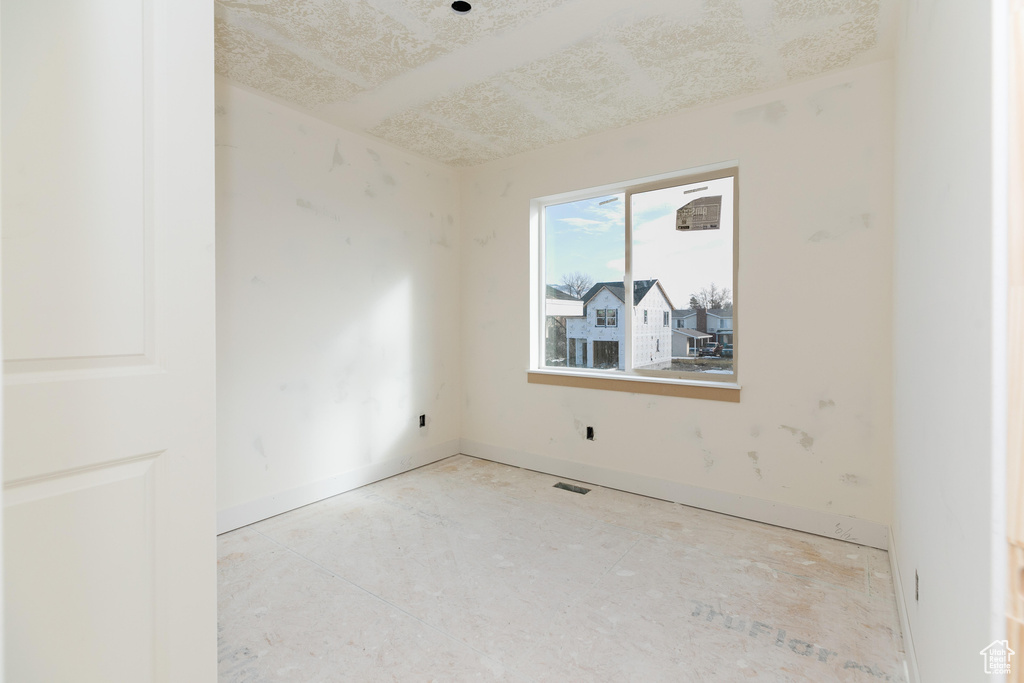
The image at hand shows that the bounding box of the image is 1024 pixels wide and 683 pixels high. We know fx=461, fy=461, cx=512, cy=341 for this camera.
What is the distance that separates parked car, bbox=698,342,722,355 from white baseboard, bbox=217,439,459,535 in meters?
2.21

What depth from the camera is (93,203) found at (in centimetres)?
94

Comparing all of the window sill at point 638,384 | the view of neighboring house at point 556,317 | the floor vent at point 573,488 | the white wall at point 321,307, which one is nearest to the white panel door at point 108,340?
the white wall at point 321,307

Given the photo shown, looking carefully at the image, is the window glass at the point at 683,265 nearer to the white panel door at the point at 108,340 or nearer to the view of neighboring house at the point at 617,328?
the view of neighboring house at the point at 617,328

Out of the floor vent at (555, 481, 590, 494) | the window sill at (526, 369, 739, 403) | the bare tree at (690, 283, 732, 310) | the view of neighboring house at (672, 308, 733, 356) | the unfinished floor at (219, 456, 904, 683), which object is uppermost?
the bare tree at (690, 283, 732, 310)

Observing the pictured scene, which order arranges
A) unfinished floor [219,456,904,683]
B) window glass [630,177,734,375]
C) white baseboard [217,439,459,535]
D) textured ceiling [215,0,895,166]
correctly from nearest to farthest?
unfinished floor [219,456,904,683]
textured ceiling [215,0,895,166]
white baseboard [217,439,459,535]
window glass [630,177,734,375]

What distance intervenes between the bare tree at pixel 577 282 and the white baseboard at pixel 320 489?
1679mm

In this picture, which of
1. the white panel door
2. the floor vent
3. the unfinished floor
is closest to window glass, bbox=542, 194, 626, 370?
the floor vent

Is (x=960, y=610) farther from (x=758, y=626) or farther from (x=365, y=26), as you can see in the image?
(x=365, y=26)

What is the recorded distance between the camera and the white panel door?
2.80 feet

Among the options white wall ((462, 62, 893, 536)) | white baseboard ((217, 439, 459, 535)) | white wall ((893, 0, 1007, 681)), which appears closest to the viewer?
white wall ((893, 0, 1007, 681))

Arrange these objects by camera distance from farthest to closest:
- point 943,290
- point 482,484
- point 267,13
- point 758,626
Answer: point 482,484
point 267,13
point 758,626
point 943,290

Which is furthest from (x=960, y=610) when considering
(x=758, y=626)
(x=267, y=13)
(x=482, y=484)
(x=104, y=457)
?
(x=267, y=13)

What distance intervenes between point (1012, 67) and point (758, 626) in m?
1.85

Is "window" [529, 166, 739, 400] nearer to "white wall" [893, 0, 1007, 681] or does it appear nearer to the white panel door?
"white wall" [893, 0, 1007, 681]
